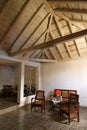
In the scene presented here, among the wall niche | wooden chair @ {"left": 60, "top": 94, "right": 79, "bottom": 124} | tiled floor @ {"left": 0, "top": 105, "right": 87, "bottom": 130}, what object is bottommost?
tiled floor @ {"left": 0, "top": 105, "right": 87, "bottom": 130}

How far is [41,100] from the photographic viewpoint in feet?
21.8

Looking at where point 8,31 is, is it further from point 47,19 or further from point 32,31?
point 47,19

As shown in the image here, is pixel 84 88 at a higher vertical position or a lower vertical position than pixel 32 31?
lower

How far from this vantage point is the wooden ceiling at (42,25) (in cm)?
420

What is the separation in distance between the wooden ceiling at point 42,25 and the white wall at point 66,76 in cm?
72

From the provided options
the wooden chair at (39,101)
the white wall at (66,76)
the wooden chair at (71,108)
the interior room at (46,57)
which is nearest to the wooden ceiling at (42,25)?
the interior room at (46,57)

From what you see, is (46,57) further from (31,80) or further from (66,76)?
(31,80)

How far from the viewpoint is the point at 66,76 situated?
26.8 ft

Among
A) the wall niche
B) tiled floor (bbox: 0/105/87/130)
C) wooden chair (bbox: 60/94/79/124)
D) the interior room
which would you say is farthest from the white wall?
tiled floor (bbox: 0/105/87/130)

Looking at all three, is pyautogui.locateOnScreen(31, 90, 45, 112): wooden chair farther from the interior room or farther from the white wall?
the white wall

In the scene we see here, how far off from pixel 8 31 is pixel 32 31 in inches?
45.9

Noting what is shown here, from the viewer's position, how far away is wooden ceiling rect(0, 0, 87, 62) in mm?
4195

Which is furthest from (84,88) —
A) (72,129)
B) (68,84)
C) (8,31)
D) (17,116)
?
(8,31)

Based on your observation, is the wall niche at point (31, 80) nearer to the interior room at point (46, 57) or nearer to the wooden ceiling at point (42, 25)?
the interior room at point (46, 57)
